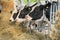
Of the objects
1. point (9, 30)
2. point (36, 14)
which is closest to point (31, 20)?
point (36, 14)

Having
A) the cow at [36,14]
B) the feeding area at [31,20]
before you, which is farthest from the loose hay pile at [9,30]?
the cow at [36,14]

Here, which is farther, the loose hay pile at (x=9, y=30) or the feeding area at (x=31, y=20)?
the loose hay pile at (x=9, y=30)

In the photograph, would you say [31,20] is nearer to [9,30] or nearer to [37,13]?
[37,13]

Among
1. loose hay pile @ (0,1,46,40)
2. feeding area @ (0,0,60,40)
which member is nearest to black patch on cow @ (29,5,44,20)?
feeding area @ (0,0,60,40)

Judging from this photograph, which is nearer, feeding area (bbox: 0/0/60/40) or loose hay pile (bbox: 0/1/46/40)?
feeding area (bbox: 0/0/60/40)

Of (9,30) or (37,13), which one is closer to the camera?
(37,13)

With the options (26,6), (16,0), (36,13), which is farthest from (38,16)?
(16,0)

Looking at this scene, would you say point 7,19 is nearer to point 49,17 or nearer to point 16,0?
point 16,0

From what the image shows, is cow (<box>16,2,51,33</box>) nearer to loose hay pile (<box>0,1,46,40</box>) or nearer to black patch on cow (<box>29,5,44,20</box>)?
black patch on cow (<box>29,5,44,20</box>)

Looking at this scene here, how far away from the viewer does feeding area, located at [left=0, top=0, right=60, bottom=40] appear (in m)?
1.75

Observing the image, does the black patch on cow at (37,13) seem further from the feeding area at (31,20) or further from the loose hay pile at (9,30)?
the loose hay pile at (9,30)

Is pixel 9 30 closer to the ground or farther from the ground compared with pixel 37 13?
closer to the ground

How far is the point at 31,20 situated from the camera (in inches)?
74.2

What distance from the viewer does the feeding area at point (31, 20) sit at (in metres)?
1.75
